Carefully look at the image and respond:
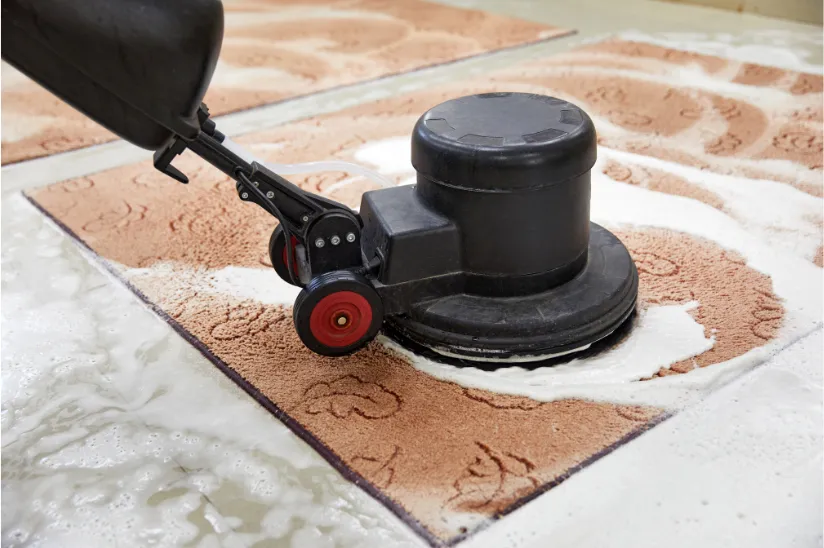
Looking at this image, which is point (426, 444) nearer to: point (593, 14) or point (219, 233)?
point (219, 233)

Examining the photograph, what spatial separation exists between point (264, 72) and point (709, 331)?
2.04 meters

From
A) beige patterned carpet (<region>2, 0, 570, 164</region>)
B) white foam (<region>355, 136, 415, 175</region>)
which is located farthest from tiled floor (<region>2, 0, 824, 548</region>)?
beige patterned carpet (<region>2, 0, 570, 164</region>)

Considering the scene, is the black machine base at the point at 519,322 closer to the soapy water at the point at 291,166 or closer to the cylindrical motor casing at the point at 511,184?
the cylindrical motor casing at the point at 511,184

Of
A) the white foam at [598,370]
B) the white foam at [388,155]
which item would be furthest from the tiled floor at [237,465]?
the white foam at [388,155]

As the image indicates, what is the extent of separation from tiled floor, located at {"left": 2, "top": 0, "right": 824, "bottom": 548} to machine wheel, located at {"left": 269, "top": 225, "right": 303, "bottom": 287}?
0.20m

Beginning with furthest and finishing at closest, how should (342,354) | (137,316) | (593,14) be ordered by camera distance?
1. (593,14)
2. (137,316)
3. (342,354)

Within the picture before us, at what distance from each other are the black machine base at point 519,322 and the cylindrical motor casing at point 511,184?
0.08 ft

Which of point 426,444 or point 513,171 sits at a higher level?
point 513,171

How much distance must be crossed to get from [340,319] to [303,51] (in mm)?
2153

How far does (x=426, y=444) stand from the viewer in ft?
3.42

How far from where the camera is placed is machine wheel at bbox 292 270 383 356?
114 cm

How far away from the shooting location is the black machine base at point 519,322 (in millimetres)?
1162

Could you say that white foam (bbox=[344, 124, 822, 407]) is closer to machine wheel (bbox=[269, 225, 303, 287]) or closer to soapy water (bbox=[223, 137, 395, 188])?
machine wheel (bbox=[269, 225, 303, 287])

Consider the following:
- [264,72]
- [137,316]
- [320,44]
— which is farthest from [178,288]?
[320,44]
